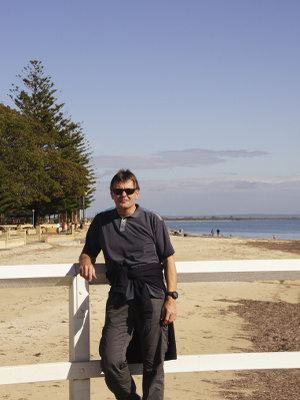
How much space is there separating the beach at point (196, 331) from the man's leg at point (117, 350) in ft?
5.35

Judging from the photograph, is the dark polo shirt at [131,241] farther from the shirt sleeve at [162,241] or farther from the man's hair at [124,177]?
the man's hair at [124,177]

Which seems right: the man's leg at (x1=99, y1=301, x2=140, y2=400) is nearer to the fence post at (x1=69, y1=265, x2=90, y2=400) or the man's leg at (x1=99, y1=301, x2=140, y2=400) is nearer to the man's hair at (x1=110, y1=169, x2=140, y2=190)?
the fence post at (x1=69, y1=265, x2=90, y2=400)

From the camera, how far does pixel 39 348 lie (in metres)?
5.77

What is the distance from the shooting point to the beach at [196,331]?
432 centimetres

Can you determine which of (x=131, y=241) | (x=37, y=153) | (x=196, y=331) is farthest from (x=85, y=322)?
(x=37, y=153)

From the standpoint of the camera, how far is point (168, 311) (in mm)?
2609

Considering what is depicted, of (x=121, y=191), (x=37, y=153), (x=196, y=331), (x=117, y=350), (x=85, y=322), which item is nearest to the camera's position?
(x=117, y=350)

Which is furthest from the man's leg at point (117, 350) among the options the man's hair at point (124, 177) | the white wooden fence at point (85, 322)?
the man's hair at point (124, 177)

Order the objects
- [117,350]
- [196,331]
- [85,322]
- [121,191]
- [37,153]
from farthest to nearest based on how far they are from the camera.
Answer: [37,153]
[196,331]
[121,191]
[85,322]
[117,350]

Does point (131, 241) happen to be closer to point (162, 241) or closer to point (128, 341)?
point (162, 241)

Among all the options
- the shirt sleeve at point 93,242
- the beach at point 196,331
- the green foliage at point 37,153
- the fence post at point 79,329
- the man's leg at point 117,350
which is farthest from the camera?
the green foliage at point 37,153

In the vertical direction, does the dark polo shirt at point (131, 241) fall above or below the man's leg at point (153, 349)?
above

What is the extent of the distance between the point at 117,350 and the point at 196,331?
15.0 feet

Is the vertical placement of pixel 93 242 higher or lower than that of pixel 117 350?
higher
